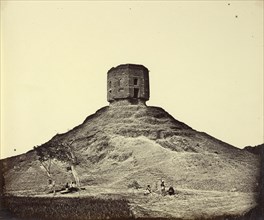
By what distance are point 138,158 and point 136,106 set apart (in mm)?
737

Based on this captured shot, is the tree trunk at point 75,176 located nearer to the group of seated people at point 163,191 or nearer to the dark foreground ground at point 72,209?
the dark foreground ground at point 72,209

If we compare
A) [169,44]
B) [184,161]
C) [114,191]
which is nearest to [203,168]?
[184,161]

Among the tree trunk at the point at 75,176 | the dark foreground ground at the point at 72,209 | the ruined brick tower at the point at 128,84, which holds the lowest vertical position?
the dark foreground ground at the point at 72,209

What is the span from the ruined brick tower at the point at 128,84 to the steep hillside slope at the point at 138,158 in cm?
12

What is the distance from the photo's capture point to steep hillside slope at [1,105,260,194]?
320 inches

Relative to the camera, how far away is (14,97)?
841 centimetres

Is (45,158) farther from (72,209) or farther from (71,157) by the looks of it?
(72,209)

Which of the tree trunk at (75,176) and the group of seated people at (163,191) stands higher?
the tree trunk at (75,176)

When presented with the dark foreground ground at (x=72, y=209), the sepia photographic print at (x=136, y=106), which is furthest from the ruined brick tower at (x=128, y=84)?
the dark foreground ground at (x=72, y=209)

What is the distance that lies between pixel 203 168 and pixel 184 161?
0.27 m

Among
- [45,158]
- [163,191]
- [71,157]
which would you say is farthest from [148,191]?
[45,158]

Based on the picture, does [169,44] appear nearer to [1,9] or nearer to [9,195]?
[1,9]

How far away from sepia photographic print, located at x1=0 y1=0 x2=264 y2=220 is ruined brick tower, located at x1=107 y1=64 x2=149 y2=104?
13 mm

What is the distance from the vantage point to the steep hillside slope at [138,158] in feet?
26.7
